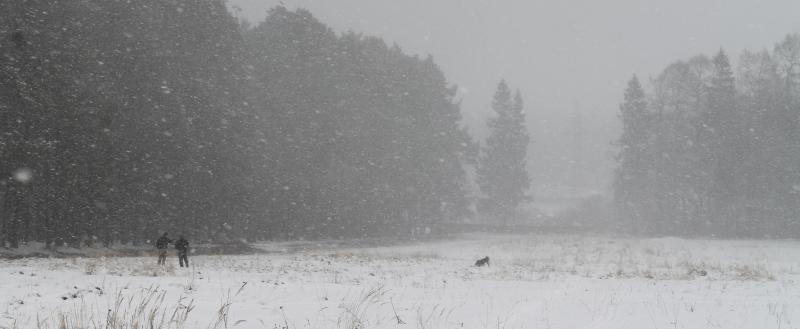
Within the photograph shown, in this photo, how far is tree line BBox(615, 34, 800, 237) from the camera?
147 feet

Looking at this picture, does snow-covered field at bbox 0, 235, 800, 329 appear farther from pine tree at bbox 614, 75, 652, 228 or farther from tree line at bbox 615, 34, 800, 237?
pine tree at bbox 614, 75, 652, 228

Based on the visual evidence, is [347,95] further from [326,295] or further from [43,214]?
[326,295]

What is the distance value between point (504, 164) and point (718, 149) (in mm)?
23851

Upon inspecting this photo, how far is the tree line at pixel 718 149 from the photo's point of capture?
147 feet

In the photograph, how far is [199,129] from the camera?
1223 inches

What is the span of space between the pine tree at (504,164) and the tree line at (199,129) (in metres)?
11.5

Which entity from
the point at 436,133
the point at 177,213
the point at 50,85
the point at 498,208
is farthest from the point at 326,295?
the point at 498,208

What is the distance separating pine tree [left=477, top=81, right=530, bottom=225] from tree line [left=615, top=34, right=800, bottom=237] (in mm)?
11592

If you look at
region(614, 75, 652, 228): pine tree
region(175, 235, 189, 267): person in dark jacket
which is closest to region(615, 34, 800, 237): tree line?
region(614, 75, 652, 228): pine tree

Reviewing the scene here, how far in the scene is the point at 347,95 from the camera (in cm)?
4700

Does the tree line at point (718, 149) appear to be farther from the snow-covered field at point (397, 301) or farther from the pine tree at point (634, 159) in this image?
the snow-covered field at point (397, 301)

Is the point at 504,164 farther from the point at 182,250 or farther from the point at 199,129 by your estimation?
the point at 182,250

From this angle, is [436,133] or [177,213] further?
[436,133]

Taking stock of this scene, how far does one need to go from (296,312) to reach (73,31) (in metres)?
23.5
